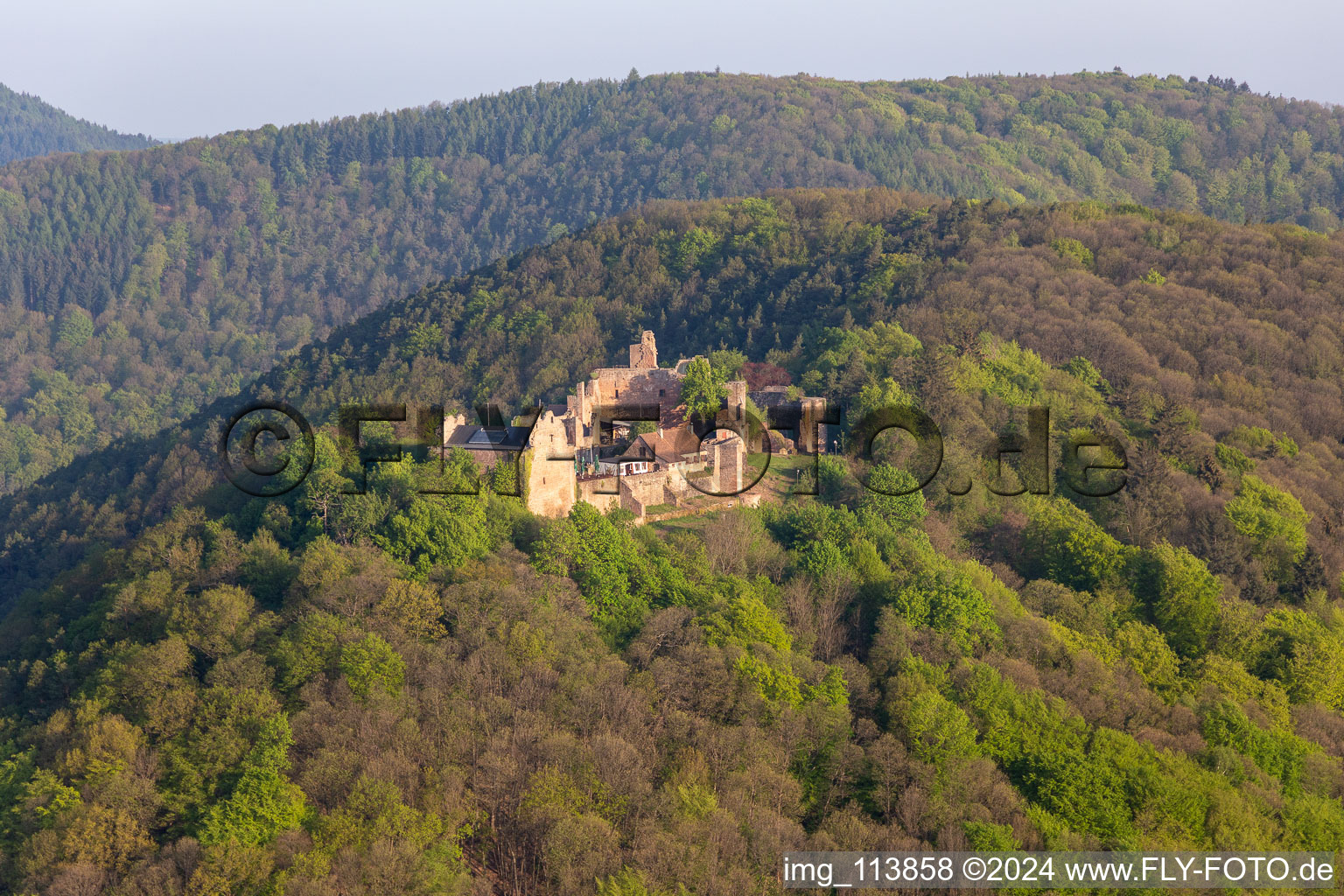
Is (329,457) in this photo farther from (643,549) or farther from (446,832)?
(446,832)

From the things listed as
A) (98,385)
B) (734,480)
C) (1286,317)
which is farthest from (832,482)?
(98,385)

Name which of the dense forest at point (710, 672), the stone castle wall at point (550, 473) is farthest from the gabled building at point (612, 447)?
the dense forest at point (710, 672)

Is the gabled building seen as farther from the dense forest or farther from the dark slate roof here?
the dense forest

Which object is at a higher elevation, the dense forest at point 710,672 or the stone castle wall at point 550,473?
the stone castle wall at point 550,473

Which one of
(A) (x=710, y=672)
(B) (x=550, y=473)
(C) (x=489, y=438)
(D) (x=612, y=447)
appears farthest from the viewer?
(D) (x=612, y=447)

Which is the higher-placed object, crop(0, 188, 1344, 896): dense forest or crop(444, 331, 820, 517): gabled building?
crop(444, 331, 820, 517): gabled building

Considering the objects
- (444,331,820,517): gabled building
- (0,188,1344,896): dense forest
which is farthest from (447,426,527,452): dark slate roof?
(0,188,1344,896): dense forest

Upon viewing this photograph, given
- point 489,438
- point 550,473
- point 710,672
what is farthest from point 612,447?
point 710,672

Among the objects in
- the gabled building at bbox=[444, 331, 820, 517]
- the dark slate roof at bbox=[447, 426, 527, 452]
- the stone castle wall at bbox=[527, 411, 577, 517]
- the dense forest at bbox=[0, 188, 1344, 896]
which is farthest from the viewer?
the dark slate roof at bbox=[447, 426, 527, 452]

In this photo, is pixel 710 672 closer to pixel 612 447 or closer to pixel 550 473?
pixel 550 473

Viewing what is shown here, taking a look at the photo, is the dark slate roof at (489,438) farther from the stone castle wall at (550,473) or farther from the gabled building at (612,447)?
the stone castle wall at (550,473)
